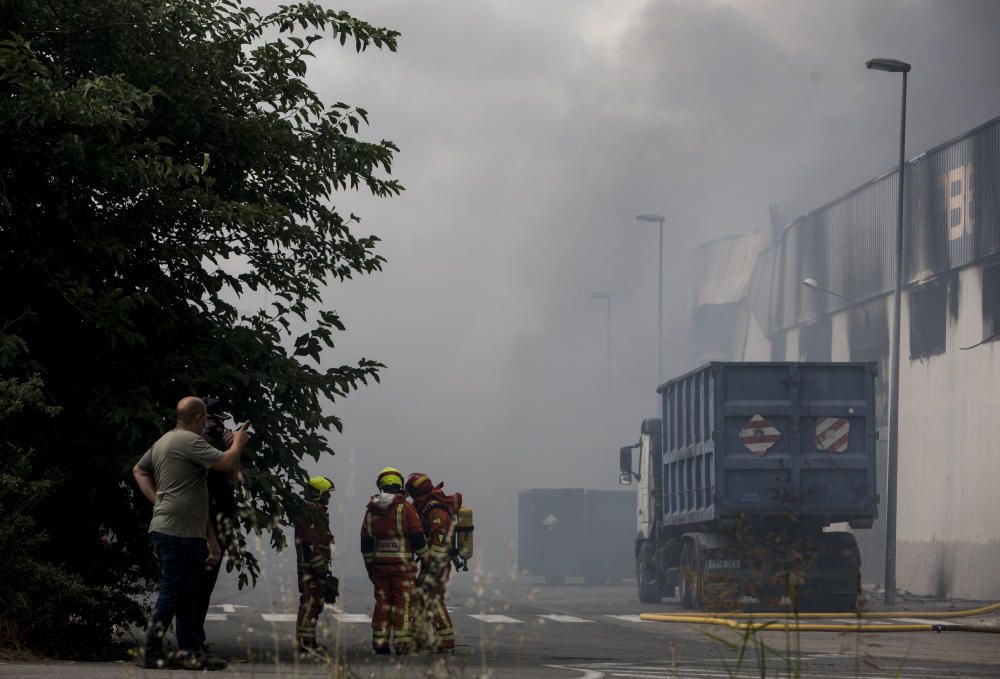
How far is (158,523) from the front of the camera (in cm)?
945

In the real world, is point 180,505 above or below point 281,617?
above

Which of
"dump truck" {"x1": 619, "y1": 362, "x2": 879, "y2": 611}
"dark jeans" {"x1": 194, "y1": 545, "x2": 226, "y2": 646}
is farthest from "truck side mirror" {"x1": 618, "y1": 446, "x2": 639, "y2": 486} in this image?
"dark jeans" {"x1": 194, "y1": 545, "x2": 226, "y2": 646}

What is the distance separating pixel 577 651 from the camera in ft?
48.8

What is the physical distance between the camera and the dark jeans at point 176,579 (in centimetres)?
935

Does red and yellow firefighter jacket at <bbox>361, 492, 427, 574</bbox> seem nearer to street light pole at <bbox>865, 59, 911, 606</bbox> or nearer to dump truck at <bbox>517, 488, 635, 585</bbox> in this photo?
street light pole at <bbox>865, 59, 911, 606</bbox>

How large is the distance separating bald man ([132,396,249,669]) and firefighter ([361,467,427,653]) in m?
4.07

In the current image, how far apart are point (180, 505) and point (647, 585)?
62.6ft

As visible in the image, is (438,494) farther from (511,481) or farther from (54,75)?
(511,481)

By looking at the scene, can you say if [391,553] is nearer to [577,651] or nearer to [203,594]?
[577,651]

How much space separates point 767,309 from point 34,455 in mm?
38164

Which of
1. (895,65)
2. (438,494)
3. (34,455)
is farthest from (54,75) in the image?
(895,65)

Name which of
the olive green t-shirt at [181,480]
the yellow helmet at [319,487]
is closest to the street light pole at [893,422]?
the yellow helmet at [319,487]

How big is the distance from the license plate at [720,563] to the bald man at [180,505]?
539 inches

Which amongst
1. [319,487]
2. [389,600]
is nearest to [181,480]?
[319,487]
